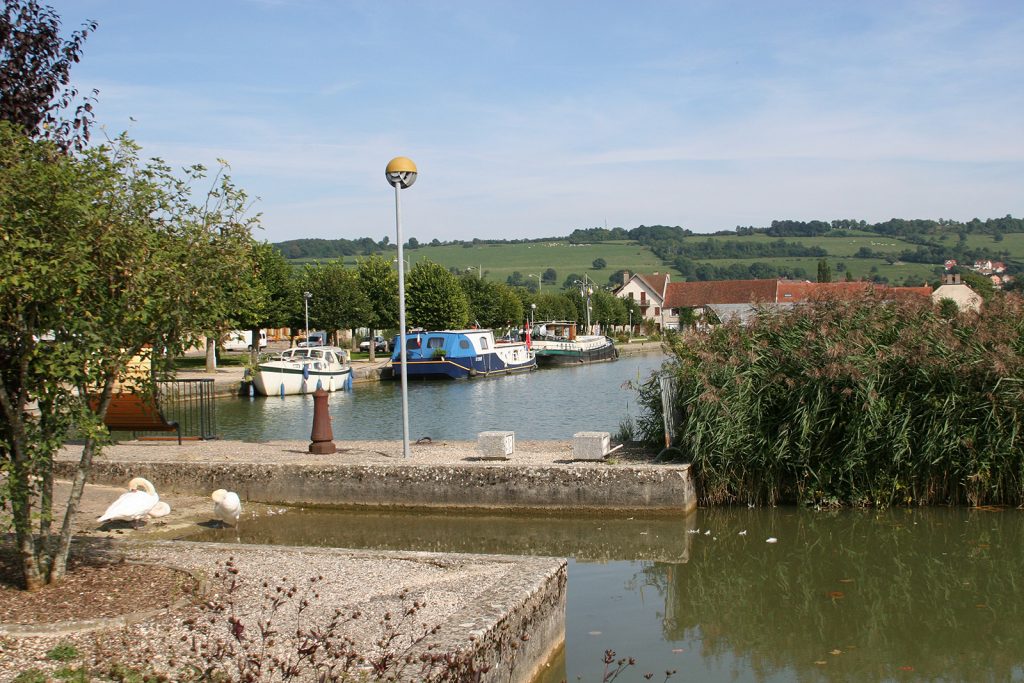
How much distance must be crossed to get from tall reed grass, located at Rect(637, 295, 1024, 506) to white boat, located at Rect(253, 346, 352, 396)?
943 inches

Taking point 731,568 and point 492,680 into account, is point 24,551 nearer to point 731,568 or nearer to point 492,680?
point 492,680

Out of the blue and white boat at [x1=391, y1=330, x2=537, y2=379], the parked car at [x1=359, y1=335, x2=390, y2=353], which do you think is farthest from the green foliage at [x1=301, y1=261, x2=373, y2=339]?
the parked car at [x1=359, y1=335, x2=390, y2=353]

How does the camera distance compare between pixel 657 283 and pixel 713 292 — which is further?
pixel 657 283

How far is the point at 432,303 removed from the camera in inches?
2276

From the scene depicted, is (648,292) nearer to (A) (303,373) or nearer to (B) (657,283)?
(B) (657,283)

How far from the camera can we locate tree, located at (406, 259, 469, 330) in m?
57.9

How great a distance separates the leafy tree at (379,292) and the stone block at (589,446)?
4372 centimetres

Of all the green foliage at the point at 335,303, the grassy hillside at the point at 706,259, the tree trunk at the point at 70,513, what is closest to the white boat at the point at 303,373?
the green foliage at the point at 335,303

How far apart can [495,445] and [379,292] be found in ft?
157

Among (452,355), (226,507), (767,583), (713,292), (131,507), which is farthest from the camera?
(713,292)

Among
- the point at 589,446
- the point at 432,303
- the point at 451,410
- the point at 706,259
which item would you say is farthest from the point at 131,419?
the point at 706,259

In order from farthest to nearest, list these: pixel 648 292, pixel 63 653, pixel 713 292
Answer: pixel 648 292
pixel 713 292
pixel 63 653

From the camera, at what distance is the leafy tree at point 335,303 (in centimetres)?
5372

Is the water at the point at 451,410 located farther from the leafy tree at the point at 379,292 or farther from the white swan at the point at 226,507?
the leafy tree at the point at 379,292
